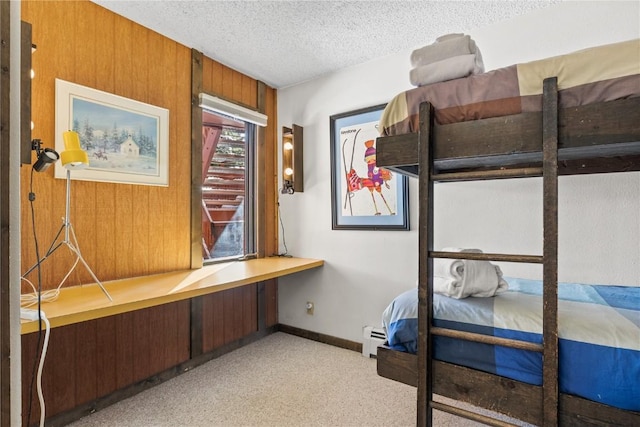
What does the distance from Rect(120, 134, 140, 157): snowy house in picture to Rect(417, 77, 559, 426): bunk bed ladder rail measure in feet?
6.58

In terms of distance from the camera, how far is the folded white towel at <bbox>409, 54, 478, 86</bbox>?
136cm

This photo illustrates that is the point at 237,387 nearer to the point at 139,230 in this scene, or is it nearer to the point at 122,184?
the point at 139,230

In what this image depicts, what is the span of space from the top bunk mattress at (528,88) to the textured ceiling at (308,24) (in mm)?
1187

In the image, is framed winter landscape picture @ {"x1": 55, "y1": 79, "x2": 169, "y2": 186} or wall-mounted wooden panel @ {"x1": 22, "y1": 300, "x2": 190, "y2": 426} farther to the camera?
framed winter landscape picture @ {"x1": 55, "y1": 79, "x2": 169, "y2": 186}

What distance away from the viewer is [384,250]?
2.93m

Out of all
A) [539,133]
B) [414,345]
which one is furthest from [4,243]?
[539,133]

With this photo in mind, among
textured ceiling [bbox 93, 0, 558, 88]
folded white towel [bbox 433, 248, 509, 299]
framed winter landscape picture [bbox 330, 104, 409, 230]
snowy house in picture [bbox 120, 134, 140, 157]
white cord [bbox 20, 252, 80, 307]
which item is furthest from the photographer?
framed winter landscape picture [bbox 330, 104, 409, 230]

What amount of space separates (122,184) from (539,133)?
2435 mm

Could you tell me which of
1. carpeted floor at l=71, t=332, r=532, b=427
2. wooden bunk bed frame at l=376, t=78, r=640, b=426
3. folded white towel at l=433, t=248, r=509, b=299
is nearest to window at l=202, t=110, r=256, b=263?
carpeted floor at l=71, t=332, r=532, b=427

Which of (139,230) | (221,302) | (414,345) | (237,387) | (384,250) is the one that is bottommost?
(237,387)

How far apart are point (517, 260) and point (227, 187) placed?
8.84ft

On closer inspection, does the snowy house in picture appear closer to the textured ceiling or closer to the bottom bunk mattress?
the textured ceiling

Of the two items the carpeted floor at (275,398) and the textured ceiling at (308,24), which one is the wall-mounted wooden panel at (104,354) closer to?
the carpeted floor at (275,398)

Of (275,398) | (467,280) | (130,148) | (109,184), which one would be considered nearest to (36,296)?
(109,184)
